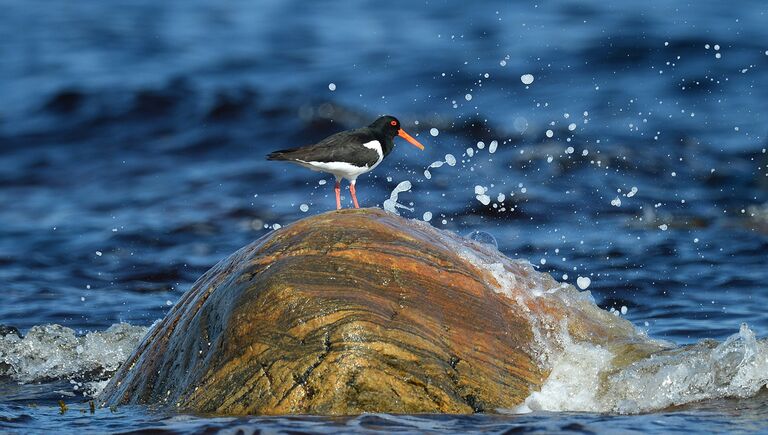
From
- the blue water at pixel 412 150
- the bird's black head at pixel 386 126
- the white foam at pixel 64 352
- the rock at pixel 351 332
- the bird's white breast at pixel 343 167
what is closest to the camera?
the rock at pixel 351 332

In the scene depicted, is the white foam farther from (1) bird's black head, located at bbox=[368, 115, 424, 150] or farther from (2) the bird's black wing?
(1) bird's black head, located at bbox=[368, 115, 424, 150]

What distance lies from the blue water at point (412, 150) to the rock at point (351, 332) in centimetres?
20

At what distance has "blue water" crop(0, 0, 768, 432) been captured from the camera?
9211 millimetres

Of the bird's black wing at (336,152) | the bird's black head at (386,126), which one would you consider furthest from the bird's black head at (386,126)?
the bird's black wing at (336,152)

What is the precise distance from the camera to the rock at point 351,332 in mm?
5266

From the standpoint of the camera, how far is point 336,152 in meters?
7.50

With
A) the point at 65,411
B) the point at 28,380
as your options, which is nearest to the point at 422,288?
the point at 65,411

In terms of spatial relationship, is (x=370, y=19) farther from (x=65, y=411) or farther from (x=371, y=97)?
(x=65, y=411)

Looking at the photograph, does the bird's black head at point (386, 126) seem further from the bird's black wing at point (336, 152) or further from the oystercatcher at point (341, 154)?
the bird's black wing at point (336, 152)

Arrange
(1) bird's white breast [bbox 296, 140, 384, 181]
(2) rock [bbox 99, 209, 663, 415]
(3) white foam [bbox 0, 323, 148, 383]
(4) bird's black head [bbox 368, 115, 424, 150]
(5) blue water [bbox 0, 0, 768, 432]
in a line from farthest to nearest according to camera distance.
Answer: (5) blue water [bbox 0, 0, 768, 432], (4) bird's black head [bbox 368, 115, 424, 150], (1) bird's white breast [bbox 296, 140, 384, 181], (3) white foam [bbox 0, 323, 148, 383], (2) rock [bbox 99, 209, 663, 415]

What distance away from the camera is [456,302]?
222 inches

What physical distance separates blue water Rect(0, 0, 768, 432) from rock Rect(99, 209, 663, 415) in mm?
197

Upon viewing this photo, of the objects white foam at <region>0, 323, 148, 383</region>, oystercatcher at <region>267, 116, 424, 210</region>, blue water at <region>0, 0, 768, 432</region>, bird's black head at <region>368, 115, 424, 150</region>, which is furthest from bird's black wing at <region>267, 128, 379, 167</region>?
blue water at <region>0, 0, 768, 432</region>

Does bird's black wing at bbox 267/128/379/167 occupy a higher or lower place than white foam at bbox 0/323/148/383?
higher
